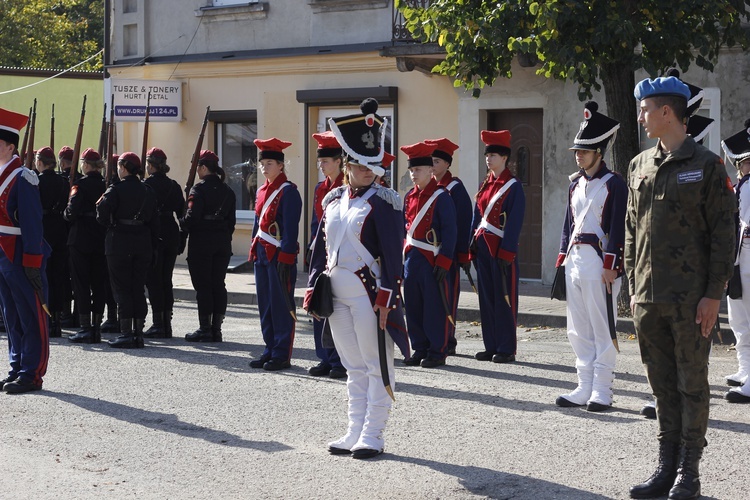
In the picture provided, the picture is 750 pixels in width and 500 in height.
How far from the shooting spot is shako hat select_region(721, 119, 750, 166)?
972cm

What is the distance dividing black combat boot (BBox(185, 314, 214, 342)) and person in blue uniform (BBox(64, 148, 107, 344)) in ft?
3.25

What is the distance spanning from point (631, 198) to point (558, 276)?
2.52m

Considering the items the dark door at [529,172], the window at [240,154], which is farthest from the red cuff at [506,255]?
the window at [240,154]

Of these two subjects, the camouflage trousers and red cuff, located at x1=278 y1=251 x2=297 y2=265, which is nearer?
the camouflage trousers

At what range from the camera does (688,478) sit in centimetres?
620

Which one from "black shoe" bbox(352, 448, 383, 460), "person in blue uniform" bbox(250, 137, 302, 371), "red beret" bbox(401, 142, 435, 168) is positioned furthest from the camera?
"person in blue uniform" bbox(250, 137, 302, 371)

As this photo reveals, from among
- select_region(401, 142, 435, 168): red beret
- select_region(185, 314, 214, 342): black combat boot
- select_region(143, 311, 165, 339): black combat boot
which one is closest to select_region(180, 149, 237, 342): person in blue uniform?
select_region(185, 314, 214, 342): black combat boot

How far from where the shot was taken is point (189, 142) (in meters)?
22.9

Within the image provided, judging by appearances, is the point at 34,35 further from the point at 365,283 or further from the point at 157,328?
the point at 365,283

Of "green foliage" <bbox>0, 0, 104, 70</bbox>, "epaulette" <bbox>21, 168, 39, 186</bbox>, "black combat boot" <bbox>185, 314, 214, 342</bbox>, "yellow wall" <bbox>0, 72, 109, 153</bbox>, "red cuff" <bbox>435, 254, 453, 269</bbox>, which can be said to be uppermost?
"green foliage" <bbox>0, 0, 104, 70</bbox>

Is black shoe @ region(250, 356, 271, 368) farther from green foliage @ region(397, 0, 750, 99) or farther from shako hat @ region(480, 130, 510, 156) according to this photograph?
green foliage @ region(397, 0, 750, 99)

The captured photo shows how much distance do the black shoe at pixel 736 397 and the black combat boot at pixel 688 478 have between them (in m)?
2.94

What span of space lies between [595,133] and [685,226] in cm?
269

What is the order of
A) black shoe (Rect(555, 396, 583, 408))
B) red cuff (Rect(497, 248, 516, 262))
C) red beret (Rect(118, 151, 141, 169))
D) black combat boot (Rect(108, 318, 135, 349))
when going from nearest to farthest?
black shoe (Rect(555, 396, 583, 408))
red cuff (Rect(497, 248, 516, 262))
black combat boot (Rect(108, 318, 135, 349))
red beret (Rect(118, 151, 141, 169))
